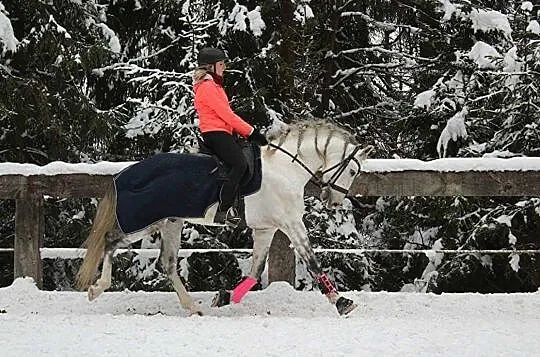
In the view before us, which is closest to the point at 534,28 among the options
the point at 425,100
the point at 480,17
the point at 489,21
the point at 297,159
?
the point at 489,21

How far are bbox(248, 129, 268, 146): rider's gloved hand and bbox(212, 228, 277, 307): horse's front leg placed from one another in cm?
79

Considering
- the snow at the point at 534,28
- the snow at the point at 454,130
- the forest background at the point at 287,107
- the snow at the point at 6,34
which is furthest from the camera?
the snow at the point at 454,130

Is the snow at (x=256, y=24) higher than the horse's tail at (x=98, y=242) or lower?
higher

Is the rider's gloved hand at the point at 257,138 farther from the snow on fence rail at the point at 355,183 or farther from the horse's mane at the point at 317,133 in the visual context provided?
the snow on fence rail at the point at 355,183

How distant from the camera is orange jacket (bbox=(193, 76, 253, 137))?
592 centimetres

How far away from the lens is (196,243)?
36.5 feet

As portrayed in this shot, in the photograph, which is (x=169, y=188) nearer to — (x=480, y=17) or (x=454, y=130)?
(x=454, y=130)

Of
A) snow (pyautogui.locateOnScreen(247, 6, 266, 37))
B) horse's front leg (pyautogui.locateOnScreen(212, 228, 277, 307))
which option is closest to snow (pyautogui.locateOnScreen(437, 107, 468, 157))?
snow (pyautogui.locateOnScreen(247, 6, 266, 37))

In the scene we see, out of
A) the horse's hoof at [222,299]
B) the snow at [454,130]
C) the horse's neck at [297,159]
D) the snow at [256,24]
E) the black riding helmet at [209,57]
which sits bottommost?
the horse's hoof at [222,299]

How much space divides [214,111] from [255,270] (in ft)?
4.65

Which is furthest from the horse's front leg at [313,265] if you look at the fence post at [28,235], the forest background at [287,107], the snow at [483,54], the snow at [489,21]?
the snow at [489,21]

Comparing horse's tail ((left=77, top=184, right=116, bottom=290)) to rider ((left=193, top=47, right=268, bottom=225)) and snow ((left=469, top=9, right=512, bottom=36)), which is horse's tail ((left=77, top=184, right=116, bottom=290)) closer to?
rider ((left=193, top=47, right=268, bottom=225))

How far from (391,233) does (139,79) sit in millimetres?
4700

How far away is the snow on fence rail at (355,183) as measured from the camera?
667cm
